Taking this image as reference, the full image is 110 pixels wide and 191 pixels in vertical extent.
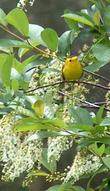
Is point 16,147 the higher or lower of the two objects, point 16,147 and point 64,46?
the lower

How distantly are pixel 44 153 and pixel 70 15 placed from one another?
0.39m

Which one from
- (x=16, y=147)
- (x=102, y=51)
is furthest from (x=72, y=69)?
(x=16, y=147)

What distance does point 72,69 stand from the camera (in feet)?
2.69

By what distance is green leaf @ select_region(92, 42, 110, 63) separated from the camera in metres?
0.77

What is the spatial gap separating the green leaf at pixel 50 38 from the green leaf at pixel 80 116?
134 mm

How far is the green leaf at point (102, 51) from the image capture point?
2.54 ft

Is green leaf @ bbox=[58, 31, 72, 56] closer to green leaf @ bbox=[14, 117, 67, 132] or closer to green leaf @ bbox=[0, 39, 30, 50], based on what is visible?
green leaf @ bbox=[0, 39, 30, 50]

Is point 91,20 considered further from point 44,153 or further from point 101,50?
point 44,153

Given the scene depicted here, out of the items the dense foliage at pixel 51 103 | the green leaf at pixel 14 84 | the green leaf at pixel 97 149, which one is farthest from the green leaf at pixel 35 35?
the green leaf at pixel 97 149

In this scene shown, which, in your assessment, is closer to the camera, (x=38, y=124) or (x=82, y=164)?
(x=38, y=124)

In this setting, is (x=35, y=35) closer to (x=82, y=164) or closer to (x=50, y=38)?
(x=50, y=38)

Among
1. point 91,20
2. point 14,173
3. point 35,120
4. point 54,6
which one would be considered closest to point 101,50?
point 91,20

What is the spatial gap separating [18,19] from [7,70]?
0.29 feet

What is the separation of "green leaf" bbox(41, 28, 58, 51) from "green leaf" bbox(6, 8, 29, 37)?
0.03 meters
